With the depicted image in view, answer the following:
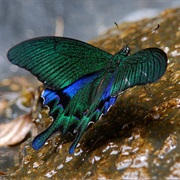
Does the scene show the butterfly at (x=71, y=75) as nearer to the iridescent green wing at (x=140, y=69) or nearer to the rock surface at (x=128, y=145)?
the iridescent green wing at (x=140, y=69)

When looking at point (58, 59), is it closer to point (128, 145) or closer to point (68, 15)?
point (128, 145)

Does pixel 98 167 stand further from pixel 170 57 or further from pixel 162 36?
pixel 162 36

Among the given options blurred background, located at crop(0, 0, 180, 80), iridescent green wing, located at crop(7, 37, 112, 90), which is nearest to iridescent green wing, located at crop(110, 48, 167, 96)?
iridescent green wing, located at crop(7, 37, 112, 90)

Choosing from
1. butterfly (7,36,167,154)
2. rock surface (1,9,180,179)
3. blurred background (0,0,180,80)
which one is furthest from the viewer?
blurred background (0,0,180,80)

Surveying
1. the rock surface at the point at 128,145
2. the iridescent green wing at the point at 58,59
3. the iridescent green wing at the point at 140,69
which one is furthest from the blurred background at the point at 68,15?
the iridescent green wing at the point at 140,69

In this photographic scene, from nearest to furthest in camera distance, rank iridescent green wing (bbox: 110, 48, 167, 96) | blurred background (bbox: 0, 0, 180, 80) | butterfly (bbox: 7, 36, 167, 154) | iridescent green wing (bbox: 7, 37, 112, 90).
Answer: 1. iridescent green wing (bbox: 110, 48, 167, 96)
2. butterfly (bbox: 7, 36, 167, 154)
3. iridescent green wing (bbox: 7, 37, 112, 90)
4. blurred background (bbox: 0, 0, 180, 80)

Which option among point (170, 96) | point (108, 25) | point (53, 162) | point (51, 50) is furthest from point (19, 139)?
point (108, 25)

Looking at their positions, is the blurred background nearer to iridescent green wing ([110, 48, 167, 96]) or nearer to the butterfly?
the butterfly
